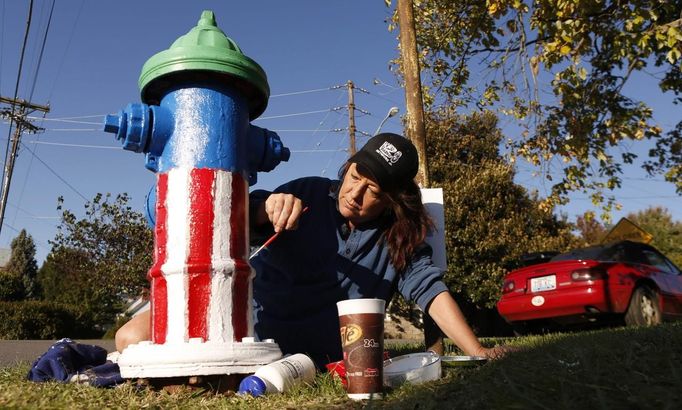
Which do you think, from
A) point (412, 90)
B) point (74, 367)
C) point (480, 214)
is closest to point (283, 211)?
point (74, 367)

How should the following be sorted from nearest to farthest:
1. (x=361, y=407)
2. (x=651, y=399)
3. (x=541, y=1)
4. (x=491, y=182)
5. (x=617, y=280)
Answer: (x=651, y=399) → (x=361, y=407) → (x=541, y=1) → (x=617, y=280) → (x=491, y=182)

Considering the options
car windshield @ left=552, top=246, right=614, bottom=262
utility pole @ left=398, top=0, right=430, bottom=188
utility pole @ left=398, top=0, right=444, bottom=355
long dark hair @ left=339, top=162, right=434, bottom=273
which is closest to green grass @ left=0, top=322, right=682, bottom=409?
long dark hair @ left=339, top=162, right=434, bottom=273

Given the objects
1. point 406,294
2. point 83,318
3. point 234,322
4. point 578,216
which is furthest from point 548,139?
point 578,216

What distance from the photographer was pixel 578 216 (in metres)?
29.1

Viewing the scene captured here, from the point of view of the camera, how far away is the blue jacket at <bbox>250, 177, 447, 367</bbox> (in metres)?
3.14

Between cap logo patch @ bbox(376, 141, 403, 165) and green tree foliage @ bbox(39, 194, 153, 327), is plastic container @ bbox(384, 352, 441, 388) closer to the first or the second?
cap logo patch @ bbox(376, 141, 403, 165)

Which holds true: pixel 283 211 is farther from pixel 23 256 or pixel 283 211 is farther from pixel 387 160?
pixel 23 256

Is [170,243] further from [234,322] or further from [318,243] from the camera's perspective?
[318,243]

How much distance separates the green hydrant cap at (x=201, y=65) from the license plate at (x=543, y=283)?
257 inches

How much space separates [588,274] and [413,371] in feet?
20.6

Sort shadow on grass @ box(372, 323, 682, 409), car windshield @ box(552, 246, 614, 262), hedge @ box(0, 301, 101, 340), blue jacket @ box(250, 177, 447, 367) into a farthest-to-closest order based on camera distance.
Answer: hedge @ box(0, 301, 101, 340), car windshield @ box(552, 246, 614, 262), blue jacket @ box(250, 177, 447, 367), shadow on grass @ box(372, 323, 682, 409)

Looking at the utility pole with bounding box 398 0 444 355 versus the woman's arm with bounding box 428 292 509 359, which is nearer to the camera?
the woman's arm with bounding box 428 292 509 359

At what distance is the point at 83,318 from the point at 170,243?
1799cm

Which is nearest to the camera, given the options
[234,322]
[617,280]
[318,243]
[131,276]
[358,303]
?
[358,303]
